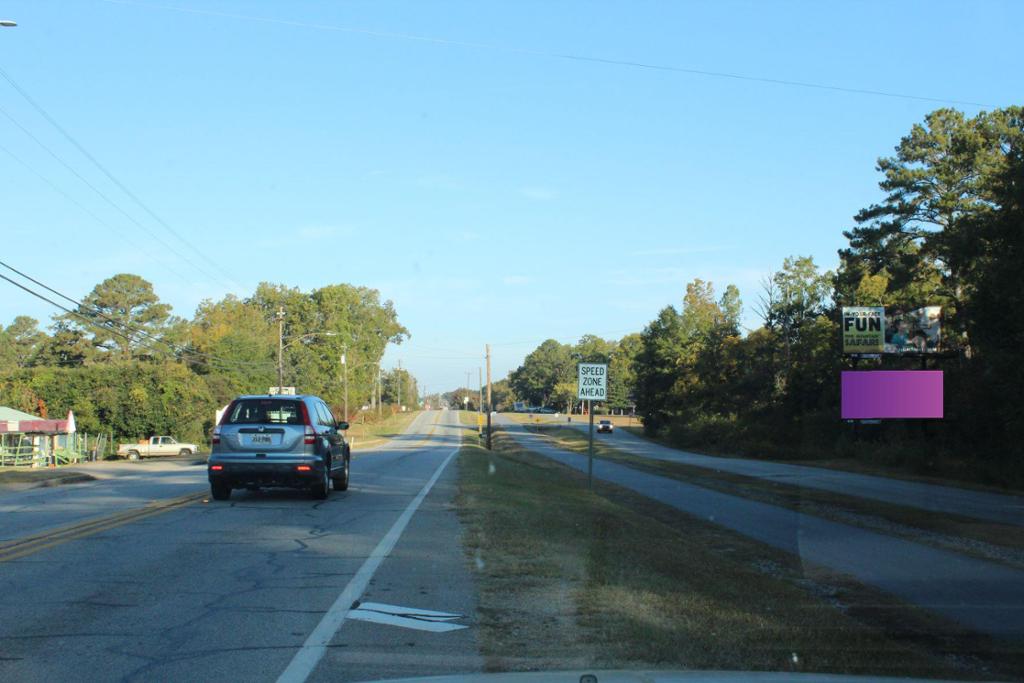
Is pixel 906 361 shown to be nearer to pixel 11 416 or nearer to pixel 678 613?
pixel 678 613

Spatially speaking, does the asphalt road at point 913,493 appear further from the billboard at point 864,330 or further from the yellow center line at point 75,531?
the yellow center line at point 75,531

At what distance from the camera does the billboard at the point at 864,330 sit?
4050cm

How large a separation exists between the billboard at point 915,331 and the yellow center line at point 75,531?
33377 millimetres

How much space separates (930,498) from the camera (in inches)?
922

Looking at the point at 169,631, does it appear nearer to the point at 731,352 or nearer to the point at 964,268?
the point at 964,268

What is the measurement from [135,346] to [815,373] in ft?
245

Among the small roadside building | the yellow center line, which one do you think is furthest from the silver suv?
the small roadside building

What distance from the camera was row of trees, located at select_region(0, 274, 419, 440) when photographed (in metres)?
64.5

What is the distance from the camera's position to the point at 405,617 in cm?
760

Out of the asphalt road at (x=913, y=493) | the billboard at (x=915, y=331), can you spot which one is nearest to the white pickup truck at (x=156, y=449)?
the asphalt road at (x=913, y=493)

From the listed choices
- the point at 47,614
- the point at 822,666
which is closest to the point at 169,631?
the point at 47,614

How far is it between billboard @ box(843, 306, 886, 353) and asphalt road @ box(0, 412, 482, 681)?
30.3 metres

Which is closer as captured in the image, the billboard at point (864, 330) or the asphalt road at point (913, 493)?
the asphalt road at point (913, 493)

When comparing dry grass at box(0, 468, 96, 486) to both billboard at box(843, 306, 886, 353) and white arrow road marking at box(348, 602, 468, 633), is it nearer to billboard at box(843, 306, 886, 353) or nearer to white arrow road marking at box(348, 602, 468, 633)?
white arrow road marking at box(348, 602, 468, 633)
